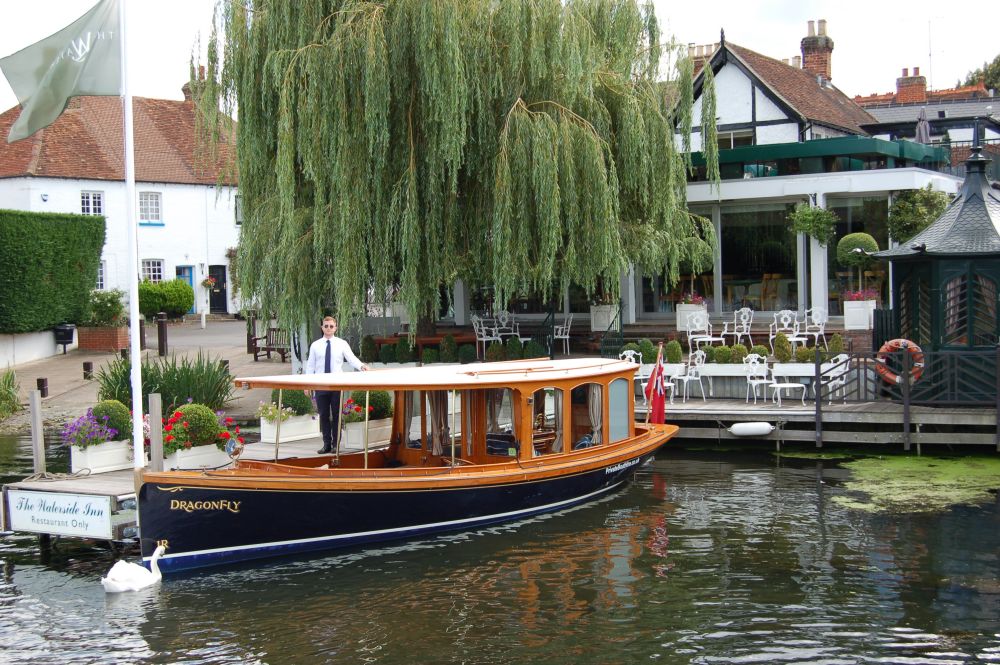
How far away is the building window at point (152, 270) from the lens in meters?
37.8

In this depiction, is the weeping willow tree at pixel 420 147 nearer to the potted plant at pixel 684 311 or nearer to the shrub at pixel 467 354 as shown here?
the shrub at pixel 467 354

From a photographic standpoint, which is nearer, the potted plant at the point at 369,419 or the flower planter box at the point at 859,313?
the potted plant at the point at 369,419

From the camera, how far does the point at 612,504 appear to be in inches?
567

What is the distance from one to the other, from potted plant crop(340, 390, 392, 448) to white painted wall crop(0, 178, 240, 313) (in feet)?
70.9

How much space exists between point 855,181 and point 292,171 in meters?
12.5

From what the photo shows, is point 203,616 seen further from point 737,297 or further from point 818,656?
point 737,297

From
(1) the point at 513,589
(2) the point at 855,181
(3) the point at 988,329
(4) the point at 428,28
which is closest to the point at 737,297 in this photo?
(2) the point at 855,181

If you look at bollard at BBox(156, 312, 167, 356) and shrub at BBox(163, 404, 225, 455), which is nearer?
shrub at BBox(163, 404, 225, 455)

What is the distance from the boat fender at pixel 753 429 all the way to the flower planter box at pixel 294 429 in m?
6.77

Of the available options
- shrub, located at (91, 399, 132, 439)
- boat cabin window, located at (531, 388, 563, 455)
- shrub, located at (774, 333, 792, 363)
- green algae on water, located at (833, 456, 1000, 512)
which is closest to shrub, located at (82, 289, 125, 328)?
shrub, located at (91, 399, 132, 439)

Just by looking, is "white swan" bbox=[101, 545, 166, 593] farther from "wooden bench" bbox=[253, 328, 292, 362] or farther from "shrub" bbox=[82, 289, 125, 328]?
"shrub" bbox=[82, 289, 125, 328]

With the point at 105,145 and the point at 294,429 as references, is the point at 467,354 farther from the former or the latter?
the point at 105,145

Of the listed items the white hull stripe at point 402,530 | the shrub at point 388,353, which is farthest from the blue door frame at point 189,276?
the white hull stripe at point 402,530

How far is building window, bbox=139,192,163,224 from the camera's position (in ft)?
123
